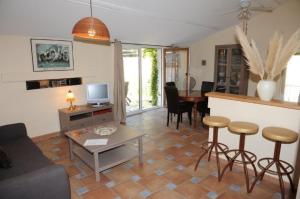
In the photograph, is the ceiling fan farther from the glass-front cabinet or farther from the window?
the window

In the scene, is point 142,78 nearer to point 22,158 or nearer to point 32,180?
point 22,158

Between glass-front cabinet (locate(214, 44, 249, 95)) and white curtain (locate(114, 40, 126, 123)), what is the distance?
2849 millimetres

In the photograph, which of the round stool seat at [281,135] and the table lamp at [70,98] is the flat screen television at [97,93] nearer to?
the table lamp at [70,98]

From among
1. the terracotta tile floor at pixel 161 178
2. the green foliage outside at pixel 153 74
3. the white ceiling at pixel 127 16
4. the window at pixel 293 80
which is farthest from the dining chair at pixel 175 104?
the window at pixel 293 80

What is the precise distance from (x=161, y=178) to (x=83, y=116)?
232 cm

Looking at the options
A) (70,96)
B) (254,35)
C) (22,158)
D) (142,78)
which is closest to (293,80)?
(254,35)

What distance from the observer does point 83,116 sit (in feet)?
14.3

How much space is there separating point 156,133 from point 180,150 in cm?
97

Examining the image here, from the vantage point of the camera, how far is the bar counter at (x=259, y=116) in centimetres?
250

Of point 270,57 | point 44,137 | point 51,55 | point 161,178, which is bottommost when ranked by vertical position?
point 161,178

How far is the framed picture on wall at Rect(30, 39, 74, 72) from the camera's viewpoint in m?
3.96

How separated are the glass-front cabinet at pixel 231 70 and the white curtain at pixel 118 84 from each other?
2849 mm

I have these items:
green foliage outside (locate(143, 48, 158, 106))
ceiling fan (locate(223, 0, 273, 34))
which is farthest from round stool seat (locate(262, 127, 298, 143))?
green foliage outside (locate(143, 48, 158, 106))

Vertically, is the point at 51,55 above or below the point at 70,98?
above
